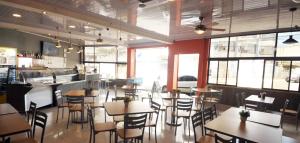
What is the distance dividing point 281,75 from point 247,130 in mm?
5340

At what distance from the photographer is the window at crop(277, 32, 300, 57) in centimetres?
613

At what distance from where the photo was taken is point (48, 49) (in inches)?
415

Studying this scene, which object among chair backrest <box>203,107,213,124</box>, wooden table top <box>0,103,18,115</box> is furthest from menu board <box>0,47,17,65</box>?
chair backrest <box>203,107,213,124</box>

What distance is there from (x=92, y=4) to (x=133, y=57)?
7.79 metres

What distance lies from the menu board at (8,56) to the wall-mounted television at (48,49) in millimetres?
1700

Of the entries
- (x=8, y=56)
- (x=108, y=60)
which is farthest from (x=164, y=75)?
(x=8, y=56)

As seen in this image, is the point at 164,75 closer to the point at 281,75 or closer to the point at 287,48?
the point at 281,75

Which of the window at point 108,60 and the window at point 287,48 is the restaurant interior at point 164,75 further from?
the window at point 108,60

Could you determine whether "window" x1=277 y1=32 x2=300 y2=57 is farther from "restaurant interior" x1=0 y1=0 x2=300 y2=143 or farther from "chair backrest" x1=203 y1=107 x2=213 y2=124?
"chair backrest" x1=203 y1=107 x2=213 y2=124

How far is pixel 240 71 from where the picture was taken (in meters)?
7.45

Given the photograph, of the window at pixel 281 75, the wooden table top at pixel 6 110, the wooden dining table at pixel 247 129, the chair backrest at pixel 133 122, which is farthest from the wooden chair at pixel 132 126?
the window at pixel 281 75

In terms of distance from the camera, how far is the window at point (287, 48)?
6.13 m

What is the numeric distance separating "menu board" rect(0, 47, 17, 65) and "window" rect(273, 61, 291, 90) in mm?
11451

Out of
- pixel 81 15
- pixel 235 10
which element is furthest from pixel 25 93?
pixel 235 10
